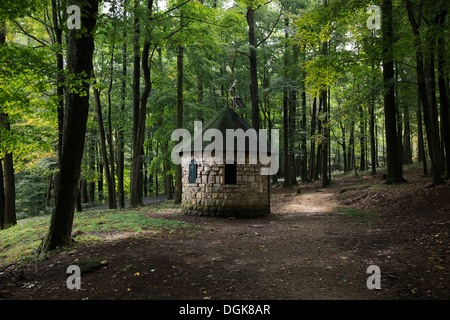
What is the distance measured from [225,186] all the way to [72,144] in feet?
21.5

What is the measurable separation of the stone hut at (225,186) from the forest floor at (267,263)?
91.5 inches

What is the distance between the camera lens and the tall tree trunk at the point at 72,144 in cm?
567

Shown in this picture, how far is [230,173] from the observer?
1162 centimetres

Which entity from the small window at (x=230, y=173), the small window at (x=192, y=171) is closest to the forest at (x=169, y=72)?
the small window at (x=230, y=173)

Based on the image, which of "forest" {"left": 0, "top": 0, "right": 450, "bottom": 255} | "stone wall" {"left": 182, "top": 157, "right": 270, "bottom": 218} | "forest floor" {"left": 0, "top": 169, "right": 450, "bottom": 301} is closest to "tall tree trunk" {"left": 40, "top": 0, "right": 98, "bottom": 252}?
"forest" {"left": 0, "top": 0, "right": 450, "bottom": 255}

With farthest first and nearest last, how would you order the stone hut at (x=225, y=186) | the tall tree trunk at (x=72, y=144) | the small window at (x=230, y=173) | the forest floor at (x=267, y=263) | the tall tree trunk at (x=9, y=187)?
the small window at (x=230, y=173), the tall tree trunk at (x=9, y=187), the stone hut at (x=225, y=186), the tall tree trunk at (x=72, y=144), the forest floor at (x=267, y=263)

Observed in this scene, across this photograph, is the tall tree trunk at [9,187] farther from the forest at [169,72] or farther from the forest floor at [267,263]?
the forest floor at [267,263]

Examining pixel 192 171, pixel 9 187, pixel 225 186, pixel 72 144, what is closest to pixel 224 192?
pixel 225 186

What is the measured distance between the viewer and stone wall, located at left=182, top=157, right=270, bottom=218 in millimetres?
11094

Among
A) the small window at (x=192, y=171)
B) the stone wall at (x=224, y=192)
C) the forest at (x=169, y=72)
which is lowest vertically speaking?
the stone wall at (x=224, y=192)
